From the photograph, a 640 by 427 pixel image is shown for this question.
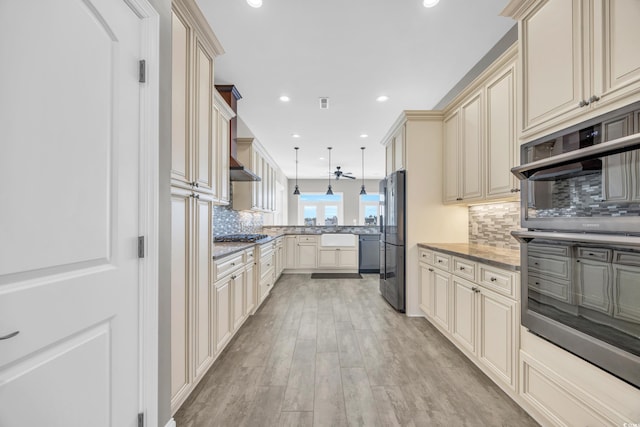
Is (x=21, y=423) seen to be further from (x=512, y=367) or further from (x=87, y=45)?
(x=512, y=367)

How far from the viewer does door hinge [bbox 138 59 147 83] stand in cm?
118

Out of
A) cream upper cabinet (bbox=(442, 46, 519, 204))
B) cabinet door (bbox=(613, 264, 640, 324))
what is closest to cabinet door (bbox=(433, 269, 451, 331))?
cream upper cabinet (bbox=(442, 46, 519, 204))

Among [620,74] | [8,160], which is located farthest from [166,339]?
[620,74]

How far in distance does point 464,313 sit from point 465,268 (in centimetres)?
39

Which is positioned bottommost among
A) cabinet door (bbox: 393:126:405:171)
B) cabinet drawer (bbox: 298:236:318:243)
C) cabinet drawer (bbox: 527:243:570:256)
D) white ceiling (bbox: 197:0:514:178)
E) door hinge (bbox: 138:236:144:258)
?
cabinet drawer (bbox: 298:236:318:243)

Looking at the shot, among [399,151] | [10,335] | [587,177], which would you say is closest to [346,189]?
[399,151]

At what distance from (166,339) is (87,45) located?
128cm

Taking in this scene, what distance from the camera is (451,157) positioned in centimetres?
309

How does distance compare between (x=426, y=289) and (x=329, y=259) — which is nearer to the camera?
(x=426, y=289)

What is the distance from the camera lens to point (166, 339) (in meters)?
1.37

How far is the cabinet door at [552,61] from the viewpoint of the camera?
4.30 feet

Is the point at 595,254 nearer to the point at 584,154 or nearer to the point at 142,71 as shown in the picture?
the point at 584,154

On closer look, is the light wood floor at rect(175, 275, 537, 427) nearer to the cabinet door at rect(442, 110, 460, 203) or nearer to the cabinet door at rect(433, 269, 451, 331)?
the cabinet door at rect(433, 269, 451, 331)

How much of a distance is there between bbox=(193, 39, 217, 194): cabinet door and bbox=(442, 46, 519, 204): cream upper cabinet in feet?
7.44
